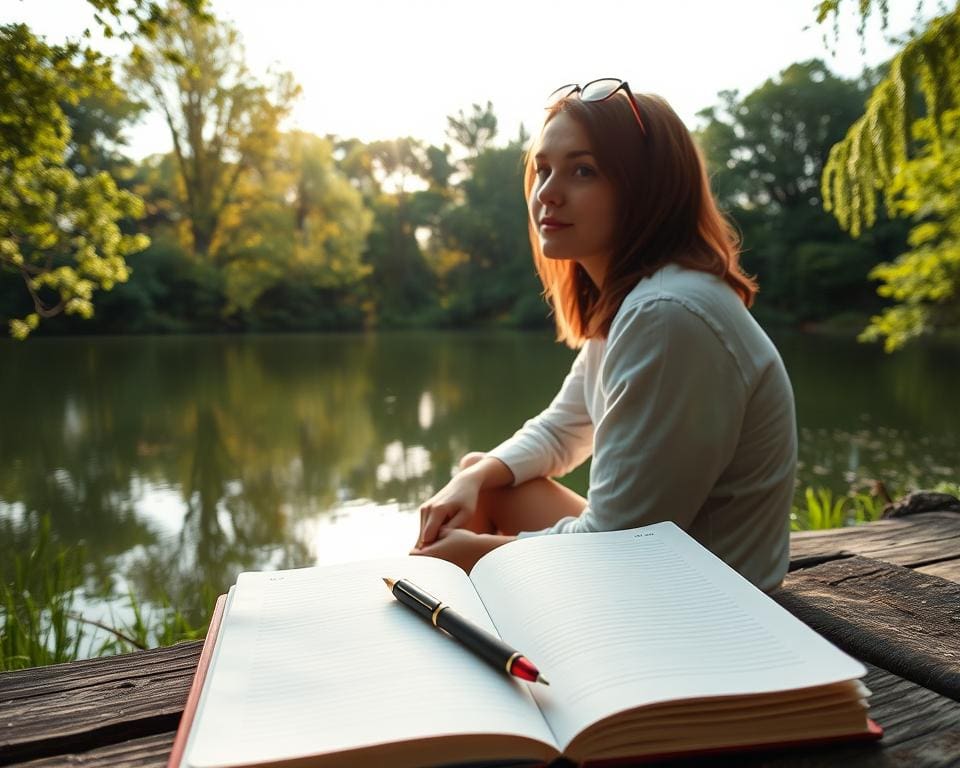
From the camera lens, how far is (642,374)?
1.05 metres

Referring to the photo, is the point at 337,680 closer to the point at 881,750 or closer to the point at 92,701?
the point at 92,701

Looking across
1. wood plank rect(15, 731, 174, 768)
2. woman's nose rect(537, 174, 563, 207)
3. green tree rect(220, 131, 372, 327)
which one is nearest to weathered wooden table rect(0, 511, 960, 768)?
wood plank rect(15, 731, 174, 768)

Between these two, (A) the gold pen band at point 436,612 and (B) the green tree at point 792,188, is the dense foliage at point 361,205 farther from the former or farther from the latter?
(A) the gold pen band at point 436,612

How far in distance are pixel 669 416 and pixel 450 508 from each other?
549 millimetres

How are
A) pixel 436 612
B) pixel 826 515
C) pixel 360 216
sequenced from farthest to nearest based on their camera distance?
pixel 360 216 < pixel 826 515 < pixel 436 612

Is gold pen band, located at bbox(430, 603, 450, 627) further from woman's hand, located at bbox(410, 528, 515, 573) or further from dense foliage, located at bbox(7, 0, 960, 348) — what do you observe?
dense foliage, located at bbox(7, 0, 960, 348)

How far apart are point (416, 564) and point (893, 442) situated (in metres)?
6.66

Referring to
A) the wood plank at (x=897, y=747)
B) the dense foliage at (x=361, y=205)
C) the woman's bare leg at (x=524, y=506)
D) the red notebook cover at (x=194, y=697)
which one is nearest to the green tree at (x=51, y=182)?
the dense foliage at (x=361, y=205)

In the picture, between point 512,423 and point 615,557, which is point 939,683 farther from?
point 512,423

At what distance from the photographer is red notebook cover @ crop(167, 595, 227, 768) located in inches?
21.1

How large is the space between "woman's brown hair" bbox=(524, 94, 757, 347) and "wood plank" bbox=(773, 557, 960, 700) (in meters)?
0.51

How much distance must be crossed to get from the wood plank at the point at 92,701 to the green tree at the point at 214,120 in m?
17.2

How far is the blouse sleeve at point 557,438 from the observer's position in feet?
5.42

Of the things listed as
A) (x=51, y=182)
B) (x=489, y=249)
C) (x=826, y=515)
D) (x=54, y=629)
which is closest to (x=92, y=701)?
(x=54, y=629)
